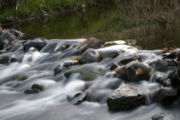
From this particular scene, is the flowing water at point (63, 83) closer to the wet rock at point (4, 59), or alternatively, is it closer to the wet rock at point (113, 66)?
the wet rock at point (113, 66)

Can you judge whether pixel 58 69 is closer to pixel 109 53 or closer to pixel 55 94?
pixel 55 94

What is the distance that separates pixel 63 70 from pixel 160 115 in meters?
3.11

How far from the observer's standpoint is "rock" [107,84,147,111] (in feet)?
14.9

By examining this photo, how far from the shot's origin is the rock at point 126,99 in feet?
14.9

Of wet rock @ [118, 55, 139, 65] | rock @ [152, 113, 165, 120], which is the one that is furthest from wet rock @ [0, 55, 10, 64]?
rock @ [152, 113, 165, 120]

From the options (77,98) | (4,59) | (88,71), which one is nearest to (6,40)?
(4,59)

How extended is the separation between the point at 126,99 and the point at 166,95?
60 cm

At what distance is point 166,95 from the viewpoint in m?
4.49

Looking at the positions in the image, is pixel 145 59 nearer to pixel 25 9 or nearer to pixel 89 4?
pixel 89 4

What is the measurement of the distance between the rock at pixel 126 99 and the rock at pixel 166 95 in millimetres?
226

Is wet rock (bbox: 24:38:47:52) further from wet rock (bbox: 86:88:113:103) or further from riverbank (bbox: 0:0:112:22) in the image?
riverbank (bbox: 0:0:112:22)

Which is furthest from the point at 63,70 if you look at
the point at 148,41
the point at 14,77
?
the point at 148,41

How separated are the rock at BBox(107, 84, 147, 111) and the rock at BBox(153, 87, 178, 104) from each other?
0.74 feet

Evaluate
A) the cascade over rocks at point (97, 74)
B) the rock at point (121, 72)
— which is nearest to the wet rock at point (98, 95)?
the cascade over rocks at point (97, 74)
